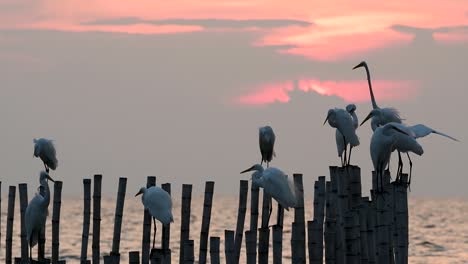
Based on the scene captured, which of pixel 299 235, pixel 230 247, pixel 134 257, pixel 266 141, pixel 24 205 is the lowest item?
pixel 134 257

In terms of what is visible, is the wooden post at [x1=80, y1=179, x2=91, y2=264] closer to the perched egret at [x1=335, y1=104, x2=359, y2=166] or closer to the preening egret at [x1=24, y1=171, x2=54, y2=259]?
the preening egret at [x1=24, y1=171, x2=54, y2=259]

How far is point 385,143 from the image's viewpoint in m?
14.8

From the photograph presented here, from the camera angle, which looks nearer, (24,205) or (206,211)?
(206,211)

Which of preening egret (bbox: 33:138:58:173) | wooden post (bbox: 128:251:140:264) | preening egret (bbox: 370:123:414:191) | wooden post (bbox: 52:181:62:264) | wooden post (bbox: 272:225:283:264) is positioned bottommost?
wooden post (bbox: 128:251:140:264)

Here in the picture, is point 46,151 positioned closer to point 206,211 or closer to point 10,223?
point 10,223

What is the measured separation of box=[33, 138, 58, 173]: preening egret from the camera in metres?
19.5

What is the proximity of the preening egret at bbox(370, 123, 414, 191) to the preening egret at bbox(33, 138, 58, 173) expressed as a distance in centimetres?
662

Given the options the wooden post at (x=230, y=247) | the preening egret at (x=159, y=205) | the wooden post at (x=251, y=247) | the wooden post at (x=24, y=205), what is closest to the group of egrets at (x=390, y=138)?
the wooden post at (x=251, y=247)

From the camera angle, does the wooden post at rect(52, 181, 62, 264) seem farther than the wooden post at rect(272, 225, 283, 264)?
Yes

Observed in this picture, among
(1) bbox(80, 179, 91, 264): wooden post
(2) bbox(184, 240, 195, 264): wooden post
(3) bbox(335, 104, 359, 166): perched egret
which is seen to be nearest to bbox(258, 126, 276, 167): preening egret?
(3) bbox(335, 104, 359, 166): perched egret

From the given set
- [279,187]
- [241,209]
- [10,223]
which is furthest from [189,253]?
[10,223]

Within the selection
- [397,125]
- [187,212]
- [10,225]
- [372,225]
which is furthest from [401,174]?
[10,225]

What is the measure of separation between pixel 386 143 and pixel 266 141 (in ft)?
15.2

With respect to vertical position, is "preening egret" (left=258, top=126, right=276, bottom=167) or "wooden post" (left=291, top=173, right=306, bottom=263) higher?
"preening egret" (left=258, top=126, right=276, bottom=167)
